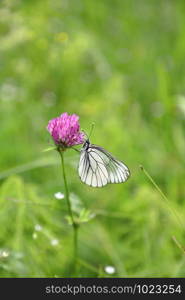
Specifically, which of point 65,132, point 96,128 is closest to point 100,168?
point 65,132

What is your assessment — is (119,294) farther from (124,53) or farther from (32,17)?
(124,53)

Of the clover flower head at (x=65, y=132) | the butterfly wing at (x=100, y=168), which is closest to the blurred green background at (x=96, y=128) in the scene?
the butterfly wing at (x=100, y=168)

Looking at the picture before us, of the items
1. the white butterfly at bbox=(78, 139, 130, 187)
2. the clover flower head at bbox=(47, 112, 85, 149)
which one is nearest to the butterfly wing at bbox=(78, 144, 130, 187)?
the white butterfly at bbox=(78, 139, 130, 187)

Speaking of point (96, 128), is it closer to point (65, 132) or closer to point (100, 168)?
point (100, 168)

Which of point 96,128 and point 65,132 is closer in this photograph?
point 65,132

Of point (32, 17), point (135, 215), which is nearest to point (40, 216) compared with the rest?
point (135, 215)

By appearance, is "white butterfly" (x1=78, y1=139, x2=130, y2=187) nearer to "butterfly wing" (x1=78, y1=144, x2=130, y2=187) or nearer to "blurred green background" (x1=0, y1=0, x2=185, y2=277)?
"butterfly wing" (x1=78, y1=144, x2=130, y2=187)

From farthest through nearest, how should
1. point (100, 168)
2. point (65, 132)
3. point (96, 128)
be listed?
point (96, 128)
point (100, 168)
point (65, 132)

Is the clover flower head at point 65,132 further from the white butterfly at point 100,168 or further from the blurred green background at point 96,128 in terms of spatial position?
the blurred green background at point 96,128
